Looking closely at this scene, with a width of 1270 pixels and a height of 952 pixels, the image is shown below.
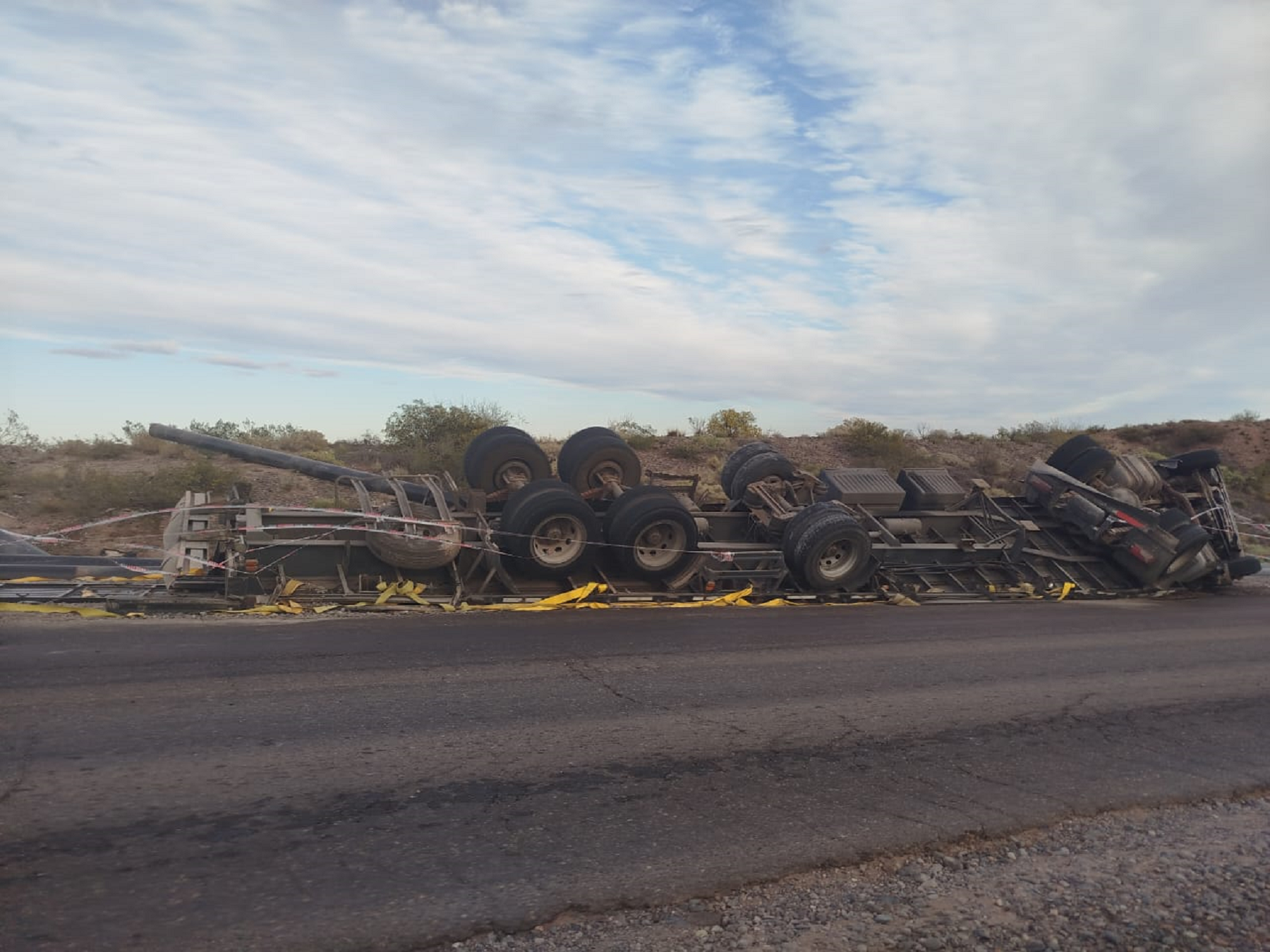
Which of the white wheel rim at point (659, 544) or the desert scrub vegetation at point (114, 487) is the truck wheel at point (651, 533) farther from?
the desert scrub vegetation at point (114, 487)

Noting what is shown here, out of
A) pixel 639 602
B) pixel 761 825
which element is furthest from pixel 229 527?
pixel 761 825

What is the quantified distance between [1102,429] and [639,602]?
37.4 m

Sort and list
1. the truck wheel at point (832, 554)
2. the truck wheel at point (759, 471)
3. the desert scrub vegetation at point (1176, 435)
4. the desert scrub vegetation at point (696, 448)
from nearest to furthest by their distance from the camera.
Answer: the truck wheel at point (832, 554)
the truck wheel at point (759, 471)
the desert scrub vegetation at point (696, 448)
the desert scrub vegetation at point (1176, 435)

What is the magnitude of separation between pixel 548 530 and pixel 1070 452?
933 centimetres

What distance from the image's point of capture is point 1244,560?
13773mm

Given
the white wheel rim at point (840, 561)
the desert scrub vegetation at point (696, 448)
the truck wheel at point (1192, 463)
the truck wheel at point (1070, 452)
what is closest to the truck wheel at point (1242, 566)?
the truck wheel at point (1192, 463)

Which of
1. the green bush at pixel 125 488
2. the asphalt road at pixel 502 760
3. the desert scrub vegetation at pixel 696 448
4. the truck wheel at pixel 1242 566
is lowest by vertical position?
the asphalt road at pixel 502 760

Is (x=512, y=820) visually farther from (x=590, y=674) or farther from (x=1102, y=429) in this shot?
(x=1102, y=429)

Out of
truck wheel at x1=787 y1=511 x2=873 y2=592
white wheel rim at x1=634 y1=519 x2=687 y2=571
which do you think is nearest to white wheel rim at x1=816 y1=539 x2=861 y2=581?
truck wheel at x1=787 y1=511 x2=873 y2=592

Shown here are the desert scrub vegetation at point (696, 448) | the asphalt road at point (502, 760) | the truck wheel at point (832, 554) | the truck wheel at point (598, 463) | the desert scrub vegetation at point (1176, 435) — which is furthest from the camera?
the desert scrub vegetation at point (1176, 435)

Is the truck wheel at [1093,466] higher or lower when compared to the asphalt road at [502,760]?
higher

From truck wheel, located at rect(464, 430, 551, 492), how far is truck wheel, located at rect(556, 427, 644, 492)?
325 millimetres

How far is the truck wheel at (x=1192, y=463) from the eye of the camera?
14.1 m

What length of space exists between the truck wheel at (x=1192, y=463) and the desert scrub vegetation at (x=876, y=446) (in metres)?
13.2
